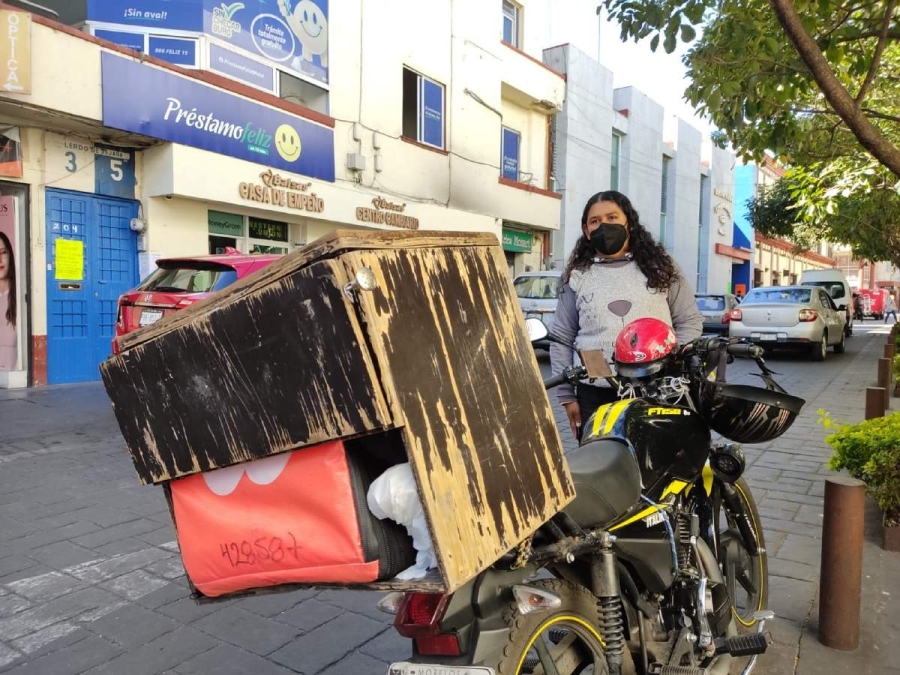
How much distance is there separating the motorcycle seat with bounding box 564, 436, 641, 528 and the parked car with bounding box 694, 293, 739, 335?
1532 centimetres

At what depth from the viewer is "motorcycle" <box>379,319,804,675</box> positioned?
1.50 metres

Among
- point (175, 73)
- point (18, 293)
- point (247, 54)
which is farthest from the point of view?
point (247, 54)

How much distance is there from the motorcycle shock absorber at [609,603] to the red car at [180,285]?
624 cm

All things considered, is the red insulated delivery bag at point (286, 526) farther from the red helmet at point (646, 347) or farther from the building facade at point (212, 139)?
the building facade at point (212, 139)

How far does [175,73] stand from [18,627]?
9.24 meters

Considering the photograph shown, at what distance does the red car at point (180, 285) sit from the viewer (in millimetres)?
7391

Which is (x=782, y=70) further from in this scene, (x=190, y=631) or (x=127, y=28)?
(x=127, y=28)

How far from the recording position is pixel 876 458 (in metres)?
4.11

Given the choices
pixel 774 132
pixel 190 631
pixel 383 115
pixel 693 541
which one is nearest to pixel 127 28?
pixel 383 115

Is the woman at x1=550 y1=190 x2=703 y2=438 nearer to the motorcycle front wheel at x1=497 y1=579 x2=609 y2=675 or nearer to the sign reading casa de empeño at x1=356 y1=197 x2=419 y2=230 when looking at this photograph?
the motorcycle front wheel at x1=497 y1=579 x2=609 y2=675

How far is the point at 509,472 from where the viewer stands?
1385 millimetres

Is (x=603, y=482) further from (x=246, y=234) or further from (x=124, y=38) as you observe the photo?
(x=246, y=234)

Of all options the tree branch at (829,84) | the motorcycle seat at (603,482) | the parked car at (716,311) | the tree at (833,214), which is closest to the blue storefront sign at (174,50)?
the tree at (833,214)

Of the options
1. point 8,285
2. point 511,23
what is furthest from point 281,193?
point 511,23
